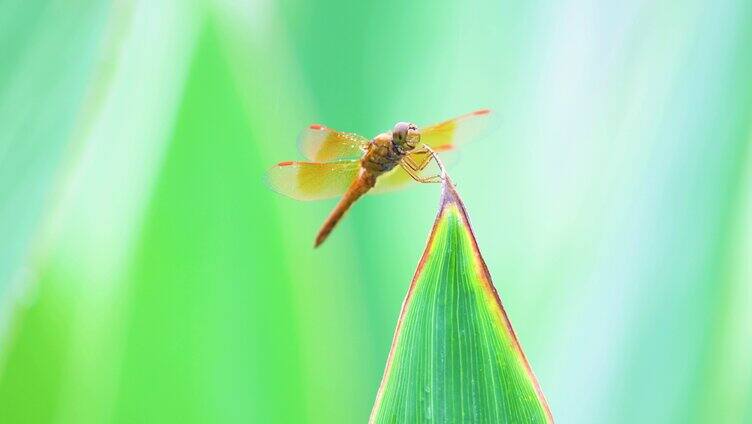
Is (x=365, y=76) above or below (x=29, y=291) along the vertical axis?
above

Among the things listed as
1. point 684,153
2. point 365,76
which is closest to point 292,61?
point 365,76

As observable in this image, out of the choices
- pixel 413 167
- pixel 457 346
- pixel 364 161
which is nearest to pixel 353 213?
pixel 413 167

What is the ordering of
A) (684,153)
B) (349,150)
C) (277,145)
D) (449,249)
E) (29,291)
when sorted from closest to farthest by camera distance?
(449,249)
(29,291)
(684,153)
(277,145)
(349,150)

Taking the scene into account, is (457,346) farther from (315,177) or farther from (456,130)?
(315,177)

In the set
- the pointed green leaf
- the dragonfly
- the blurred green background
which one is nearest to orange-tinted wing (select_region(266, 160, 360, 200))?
the dragonfly

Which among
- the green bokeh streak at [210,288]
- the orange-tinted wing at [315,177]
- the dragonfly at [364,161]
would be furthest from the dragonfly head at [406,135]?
the green bokeh streak at [210,288]

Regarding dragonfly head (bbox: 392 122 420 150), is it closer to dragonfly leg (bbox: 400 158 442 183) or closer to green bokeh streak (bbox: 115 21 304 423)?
dragonfly leg (bbox: 400 158 442 183)

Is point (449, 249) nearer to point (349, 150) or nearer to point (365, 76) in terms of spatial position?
point (365, 76)
